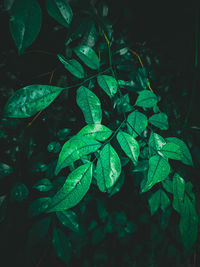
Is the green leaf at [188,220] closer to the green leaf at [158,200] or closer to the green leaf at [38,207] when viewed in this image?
the green leaf at [158,200]

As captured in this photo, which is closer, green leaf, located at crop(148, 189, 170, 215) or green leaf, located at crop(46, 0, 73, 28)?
green leaf, located at crop(46, 0, 73, 28)

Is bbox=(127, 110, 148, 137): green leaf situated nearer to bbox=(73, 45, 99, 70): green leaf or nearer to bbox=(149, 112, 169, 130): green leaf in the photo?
bbox=(149, 112, 169, 130): green leaf

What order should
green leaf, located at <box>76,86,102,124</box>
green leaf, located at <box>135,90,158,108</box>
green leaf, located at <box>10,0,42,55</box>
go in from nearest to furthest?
green leaf, located at <box>10,0,42,55</box>
green leaf, located at <box>76,86,102,124</box>
green leaf, located at <box>135,90,158,108</box>

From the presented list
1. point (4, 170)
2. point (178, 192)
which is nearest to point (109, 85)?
point (178, 192)

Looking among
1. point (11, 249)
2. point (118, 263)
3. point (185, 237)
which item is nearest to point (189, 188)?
point (185, 237)

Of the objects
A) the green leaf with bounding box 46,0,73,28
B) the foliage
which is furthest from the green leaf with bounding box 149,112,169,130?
the green leaf with bounding box 46,0,73,28

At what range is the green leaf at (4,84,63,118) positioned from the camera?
37cm

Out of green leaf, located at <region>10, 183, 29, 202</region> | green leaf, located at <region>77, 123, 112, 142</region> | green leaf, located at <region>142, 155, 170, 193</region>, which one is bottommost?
green leaf, located at <region>10, 183, 29, 202</region>

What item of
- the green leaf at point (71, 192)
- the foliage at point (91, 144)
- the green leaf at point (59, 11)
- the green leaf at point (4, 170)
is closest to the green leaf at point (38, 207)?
the foliage at point (91, 144)

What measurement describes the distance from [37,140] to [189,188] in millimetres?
569

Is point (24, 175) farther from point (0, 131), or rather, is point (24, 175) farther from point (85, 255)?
point (85, 255)

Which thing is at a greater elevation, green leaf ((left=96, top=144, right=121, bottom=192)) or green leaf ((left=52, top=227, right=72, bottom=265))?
green leaf ((left=96, top=144, right=121, bottom=192))

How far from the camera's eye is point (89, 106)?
16.7 inches

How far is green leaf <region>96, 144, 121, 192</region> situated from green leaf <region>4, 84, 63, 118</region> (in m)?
0.17
